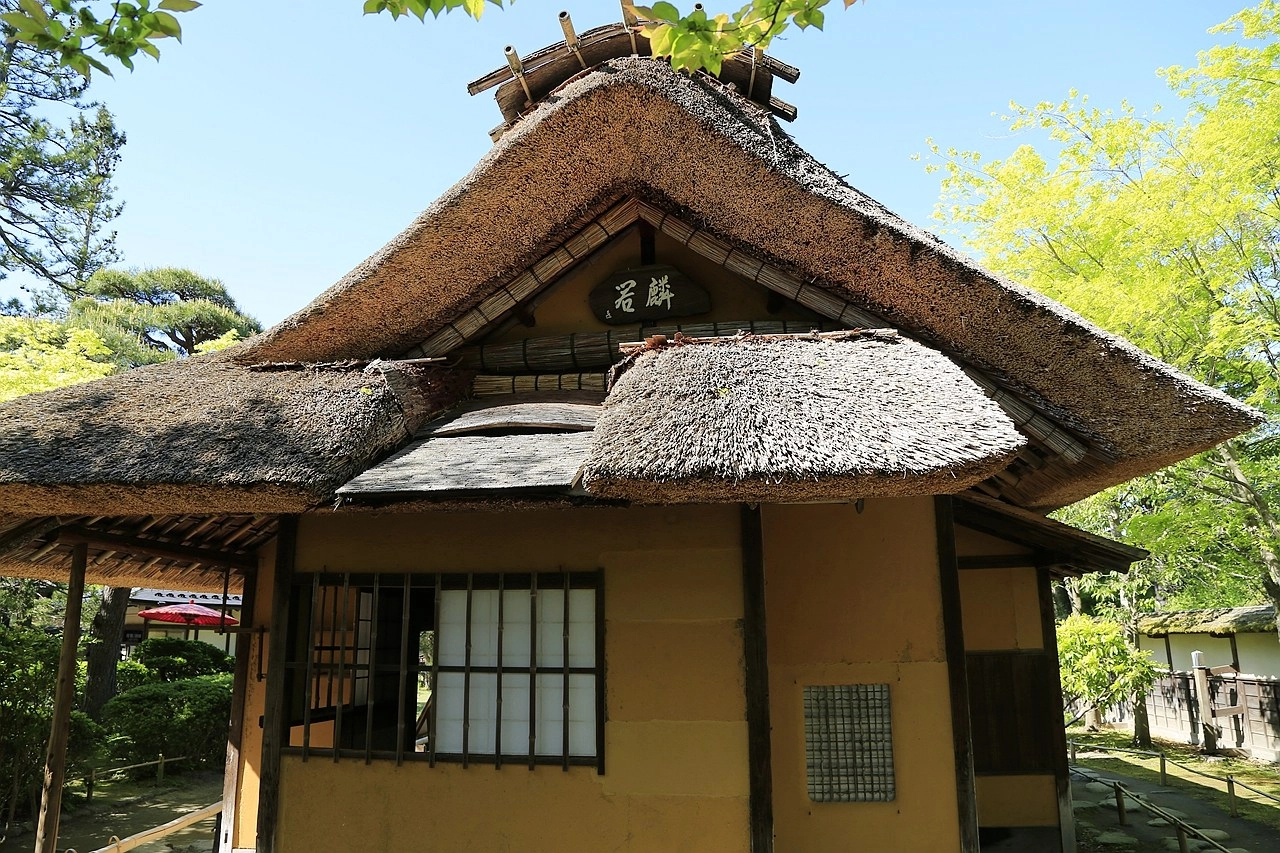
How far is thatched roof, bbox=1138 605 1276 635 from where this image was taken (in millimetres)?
12000

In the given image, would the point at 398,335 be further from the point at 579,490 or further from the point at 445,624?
the point at 579,490

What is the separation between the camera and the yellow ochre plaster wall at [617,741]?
3.84 m

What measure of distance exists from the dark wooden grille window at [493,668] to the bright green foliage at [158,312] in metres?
9.33

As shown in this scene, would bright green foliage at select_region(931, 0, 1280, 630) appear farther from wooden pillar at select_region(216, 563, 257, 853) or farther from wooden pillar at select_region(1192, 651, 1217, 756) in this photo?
wooden pillar at select_region(216, 563, 257, 853)

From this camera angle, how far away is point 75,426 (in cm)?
412

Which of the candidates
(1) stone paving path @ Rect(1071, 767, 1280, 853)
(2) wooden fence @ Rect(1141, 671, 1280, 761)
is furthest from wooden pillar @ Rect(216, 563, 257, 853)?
(2) wooden fence @ Rect(1141, 671, 1280, 761)

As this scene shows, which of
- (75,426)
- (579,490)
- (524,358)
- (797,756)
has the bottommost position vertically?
(797,756)

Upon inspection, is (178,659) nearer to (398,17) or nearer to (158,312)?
(158,312)

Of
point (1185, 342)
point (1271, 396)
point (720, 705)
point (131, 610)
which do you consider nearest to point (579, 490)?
point (720, 705)

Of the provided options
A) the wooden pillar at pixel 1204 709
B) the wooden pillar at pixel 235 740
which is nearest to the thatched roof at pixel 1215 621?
the wooden pillar at pixel 1204 709

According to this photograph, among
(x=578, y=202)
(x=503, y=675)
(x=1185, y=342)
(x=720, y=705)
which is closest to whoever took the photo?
(x=720, y=705)

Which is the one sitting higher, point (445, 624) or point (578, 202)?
point (578, 202)

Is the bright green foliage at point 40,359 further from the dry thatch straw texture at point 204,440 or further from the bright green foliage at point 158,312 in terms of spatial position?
the dry thatch straw texture at point 204,440

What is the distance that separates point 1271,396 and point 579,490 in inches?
357
